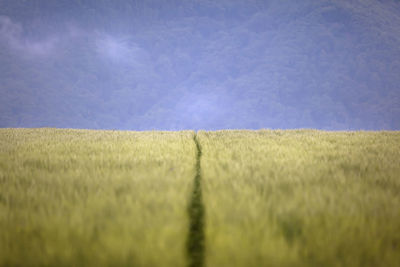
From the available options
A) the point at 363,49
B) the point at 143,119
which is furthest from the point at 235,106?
the point at 363,49

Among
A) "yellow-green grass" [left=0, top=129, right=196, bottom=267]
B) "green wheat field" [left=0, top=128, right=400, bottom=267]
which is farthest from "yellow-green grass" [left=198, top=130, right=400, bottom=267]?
"yellow-green grass" [left=0, top=129, right=196, bottom=267]

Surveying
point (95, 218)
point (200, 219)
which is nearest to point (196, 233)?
point (200, 219)

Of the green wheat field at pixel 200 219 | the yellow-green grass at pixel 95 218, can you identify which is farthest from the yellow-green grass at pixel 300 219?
the yellow-green grass at pixel 95 218

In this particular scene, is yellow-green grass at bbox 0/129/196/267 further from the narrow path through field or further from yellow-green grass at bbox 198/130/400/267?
yellow-green grass at bbox 198/130/400/267

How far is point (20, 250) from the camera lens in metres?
0.95

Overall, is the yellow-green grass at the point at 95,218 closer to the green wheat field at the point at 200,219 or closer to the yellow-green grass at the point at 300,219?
the green wheat field at the point at 200,219

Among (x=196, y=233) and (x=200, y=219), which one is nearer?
(x=196, y=233)

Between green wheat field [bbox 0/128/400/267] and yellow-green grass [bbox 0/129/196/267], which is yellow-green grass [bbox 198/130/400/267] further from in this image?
yellow-green grass [bbox 0/129/196/267]

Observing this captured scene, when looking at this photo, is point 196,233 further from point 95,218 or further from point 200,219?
point 95,218

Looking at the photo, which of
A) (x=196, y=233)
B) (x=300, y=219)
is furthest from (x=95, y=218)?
(x=300, y=219)

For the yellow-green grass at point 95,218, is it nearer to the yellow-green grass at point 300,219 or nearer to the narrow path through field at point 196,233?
the narrow path through field at point 196,233

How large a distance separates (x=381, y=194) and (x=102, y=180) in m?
2.19

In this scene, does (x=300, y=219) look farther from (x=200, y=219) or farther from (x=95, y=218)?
(x=95, y=218)

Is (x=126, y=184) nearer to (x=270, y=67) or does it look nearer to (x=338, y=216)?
(x=338, y=216)
